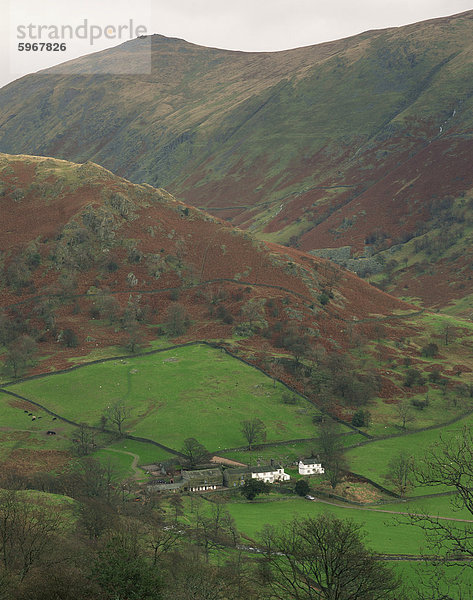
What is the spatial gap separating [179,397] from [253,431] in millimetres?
19646

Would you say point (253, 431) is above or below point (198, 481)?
above

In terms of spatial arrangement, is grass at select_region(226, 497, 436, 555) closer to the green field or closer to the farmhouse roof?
the green field

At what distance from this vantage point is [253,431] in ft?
298

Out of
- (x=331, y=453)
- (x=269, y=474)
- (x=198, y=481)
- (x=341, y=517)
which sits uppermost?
(x=341, y=517)

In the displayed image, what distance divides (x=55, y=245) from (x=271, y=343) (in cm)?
7830

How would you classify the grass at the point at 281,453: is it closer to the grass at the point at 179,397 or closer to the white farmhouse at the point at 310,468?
the grass at the point at 179,397

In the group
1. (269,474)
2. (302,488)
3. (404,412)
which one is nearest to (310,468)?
(302,488)

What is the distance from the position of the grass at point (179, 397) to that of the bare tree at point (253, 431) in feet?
7.46

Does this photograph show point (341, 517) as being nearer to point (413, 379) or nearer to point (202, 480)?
point (202, 480)

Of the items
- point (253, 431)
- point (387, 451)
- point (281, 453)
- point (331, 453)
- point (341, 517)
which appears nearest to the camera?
point (341, 517)

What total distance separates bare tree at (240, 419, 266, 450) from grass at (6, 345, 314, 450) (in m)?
2.28

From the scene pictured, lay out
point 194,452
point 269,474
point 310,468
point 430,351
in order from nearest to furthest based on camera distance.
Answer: point 269,474, point 194,452, point 310,468, point 430,351

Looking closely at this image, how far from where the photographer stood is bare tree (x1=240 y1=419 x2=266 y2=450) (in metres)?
90.1

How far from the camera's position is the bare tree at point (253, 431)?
9006cm
